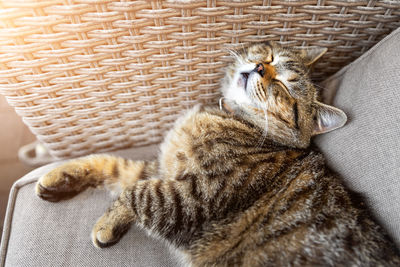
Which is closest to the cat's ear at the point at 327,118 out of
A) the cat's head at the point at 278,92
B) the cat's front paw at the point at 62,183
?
the cat's head at the point at 278,92

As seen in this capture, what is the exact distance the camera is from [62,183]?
1137mm

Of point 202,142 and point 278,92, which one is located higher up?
point 278,92

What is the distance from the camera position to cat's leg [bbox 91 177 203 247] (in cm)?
98

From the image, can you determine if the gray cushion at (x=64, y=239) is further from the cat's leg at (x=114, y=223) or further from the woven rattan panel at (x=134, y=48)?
the woven rattan panel at (x=134, y=48)

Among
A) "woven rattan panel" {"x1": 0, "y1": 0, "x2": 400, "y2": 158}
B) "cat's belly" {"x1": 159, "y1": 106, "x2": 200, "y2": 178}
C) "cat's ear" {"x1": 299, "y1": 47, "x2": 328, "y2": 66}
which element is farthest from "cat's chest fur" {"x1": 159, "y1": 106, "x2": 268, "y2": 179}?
"cat's ear" {"x1": 299, "y1": 47, "x2": 328, "y2": 66}

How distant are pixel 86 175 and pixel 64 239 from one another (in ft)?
0.87

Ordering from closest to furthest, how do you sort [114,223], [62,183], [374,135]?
[374,135], [114,223], [62,183]

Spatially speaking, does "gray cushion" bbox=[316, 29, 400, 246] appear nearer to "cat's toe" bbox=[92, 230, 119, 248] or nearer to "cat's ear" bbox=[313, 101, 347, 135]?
"cat's ear" bbox=[313, 101, 347, 135]

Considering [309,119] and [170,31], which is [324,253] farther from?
[170,31]

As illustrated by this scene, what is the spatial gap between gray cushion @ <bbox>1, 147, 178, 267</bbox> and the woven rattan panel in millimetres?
287

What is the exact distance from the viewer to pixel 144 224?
1.02 metres

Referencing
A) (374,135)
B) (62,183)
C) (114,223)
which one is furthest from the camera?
(62,183)

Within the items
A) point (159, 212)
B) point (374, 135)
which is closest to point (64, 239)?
point (159, 212)

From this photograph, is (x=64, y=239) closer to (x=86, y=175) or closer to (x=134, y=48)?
(x=86, y=175)
